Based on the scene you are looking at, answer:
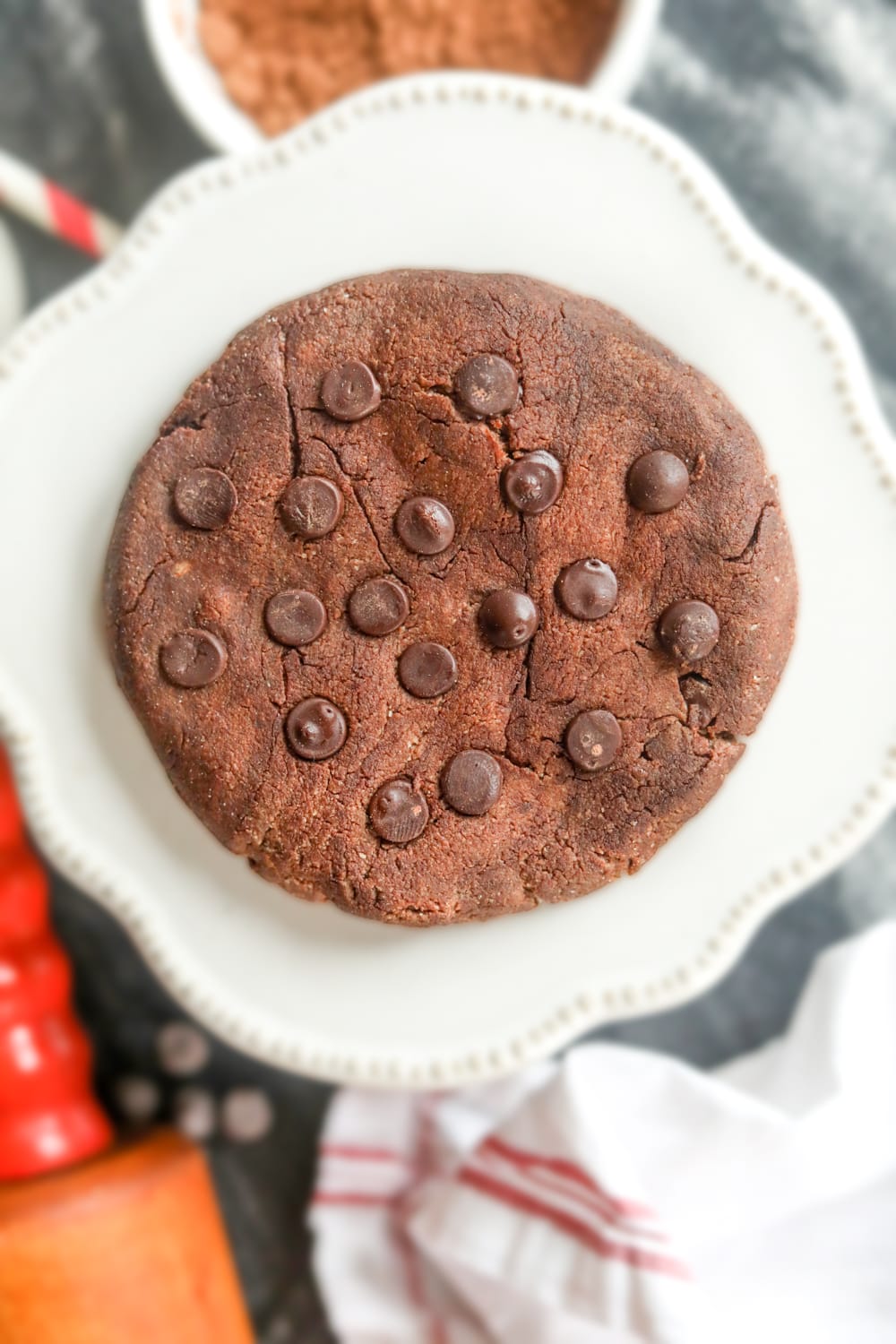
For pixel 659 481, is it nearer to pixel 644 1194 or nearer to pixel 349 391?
pixel 349 391

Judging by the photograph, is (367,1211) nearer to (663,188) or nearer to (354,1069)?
(354,1069)

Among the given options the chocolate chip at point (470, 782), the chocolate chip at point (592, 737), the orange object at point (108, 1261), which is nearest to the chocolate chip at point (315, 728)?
the chocolate chip at point (470, 782)

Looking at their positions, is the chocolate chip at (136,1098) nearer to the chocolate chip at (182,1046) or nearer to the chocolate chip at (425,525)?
the chocolate chip at (182,1046)

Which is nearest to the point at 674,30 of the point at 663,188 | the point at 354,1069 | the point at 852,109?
the point at 852,109

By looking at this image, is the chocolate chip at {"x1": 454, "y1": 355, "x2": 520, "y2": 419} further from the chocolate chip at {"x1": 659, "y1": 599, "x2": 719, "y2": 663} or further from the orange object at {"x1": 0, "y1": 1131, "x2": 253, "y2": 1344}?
the orange object at {"x1": 0, "y1": 1131, "x2": 253, "y2": 1344}

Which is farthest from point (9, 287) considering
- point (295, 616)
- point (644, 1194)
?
point (644, 1194)

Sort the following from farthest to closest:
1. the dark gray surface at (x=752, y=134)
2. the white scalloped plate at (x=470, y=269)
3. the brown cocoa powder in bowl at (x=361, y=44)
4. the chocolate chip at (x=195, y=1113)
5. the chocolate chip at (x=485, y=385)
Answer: the chocolate chip at (x=195, y=1113) < the dark gray surface at (x=752, y=134) < the brown cocoa powder in bowl at (x=361, y=44) < the white scalloped plate at (x=470, y=269) < the chocolate chip at (x=485, y=385)

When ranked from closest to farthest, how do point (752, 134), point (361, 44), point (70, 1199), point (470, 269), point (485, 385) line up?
point (485, 385), point (470, 269), point (70, 1199), point (361, 44), point (752, 134)
